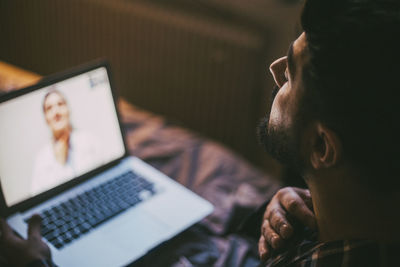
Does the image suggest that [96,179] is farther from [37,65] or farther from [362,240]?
[37,65]

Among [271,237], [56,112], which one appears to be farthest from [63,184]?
[271,237]

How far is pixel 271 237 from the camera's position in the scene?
917 mm

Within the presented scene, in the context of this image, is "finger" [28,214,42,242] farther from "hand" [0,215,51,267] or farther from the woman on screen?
the woman on screen

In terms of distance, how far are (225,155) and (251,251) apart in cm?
42

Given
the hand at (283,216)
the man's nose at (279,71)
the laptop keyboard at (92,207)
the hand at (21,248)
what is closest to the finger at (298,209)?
the hand at (283,216)

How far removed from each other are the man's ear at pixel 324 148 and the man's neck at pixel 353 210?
24mm

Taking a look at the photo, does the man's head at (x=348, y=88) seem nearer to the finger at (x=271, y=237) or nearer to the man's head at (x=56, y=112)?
the finger at (x=271, y=237)

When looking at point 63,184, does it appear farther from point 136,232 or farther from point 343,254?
point 343,254

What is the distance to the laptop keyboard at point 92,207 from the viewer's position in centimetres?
101

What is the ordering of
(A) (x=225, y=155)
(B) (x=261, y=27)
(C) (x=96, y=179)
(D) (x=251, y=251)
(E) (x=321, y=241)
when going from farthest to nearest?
(B) (x=261, y=27) < (A) (x=225, y=155) < (C) (x=96, y=179) < (D) (x=251, y=251) < (E) (x=321, y=241)

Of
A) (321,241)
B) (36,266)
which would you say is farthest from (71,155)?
(321,241)

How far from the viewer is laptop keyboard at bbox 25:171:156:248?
1006 mm

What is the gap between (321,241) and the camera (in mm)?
837

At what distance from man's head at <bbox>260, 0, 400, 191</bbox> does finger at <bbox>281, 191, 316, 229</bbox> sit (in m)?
0.15
